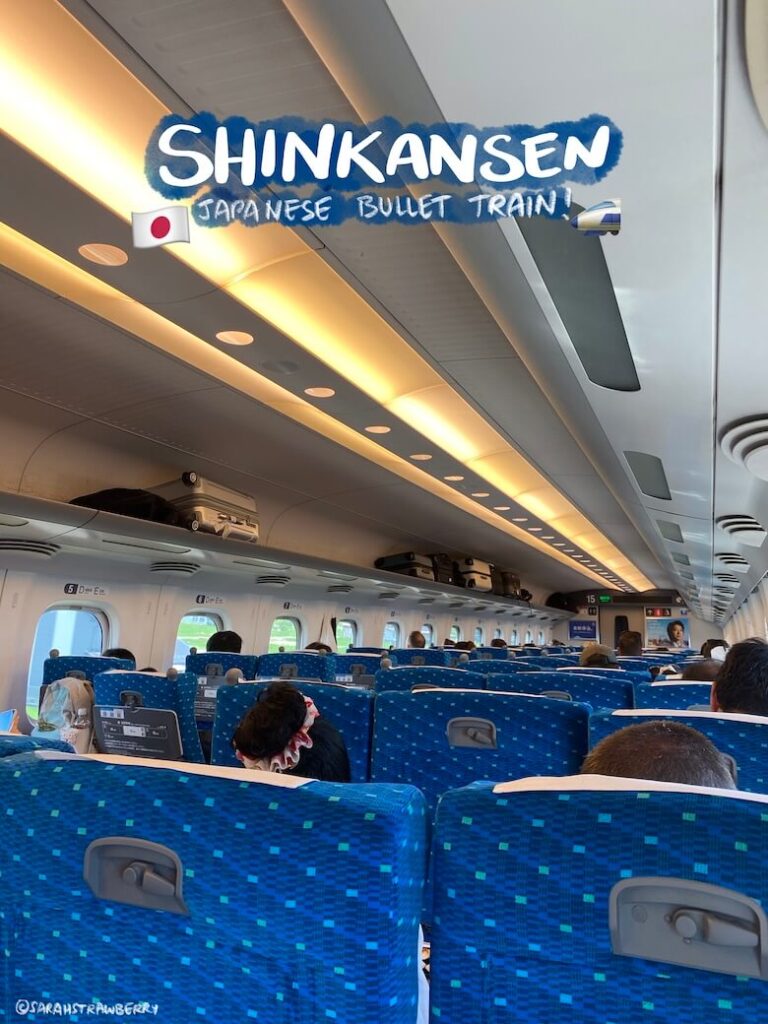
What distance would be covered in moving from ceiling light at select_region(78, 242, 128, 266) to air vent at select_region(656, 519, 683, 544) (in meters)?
8.51

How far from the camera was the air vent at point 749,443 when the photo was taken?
16.5ft

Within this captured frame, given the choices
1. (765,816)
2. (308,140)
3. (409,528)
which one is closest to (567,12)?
(308,140)

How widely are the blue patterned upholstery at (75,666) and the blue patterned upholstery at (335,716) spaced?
2390mm

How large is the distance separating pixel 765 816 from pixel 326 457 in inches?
298

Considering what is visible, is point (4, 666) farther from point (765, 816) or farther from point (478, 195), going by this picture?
point (765, 816)

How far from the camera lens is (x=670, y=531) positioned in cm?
1136

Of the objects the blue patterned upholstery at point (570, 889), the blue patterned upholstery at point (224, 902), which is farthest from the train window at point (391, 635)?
the blue patterned upholstery at point (570, 889)

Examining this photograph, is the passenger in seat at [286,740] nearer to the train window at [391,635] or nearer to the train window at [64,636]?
the train window at [64,636]

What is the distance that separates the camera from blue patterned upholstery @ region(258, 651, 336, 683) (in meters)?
6.36

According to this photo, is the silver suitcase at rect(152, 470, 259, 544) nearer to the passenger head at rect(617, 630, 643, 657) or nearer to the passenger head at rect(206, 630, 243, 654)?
the passenger head at rect(206, 630, 243, 654)

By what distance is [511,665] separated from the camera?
706cm

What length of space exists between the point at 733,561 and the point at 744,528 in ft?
13.7

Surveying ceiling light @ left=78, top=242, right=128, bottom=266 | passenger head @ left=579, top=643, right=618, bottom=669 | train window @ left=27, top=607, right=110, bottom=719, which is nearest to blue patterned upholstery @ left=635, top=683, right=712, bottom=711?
passenger head @ left=579, top=643, right=618, bottom=669

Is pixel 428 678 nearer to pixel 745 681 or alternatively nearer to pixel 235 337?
pixel 745 681
